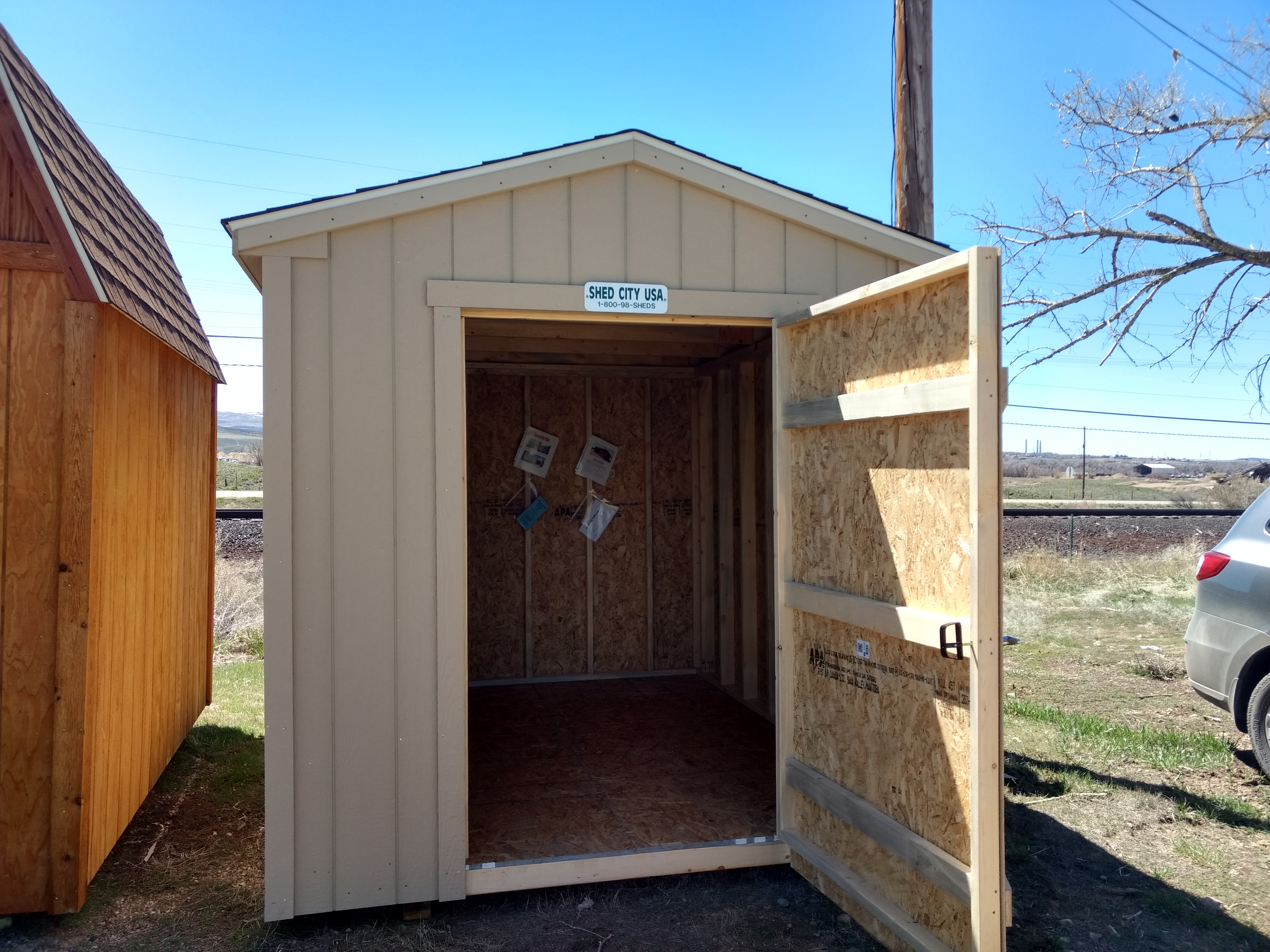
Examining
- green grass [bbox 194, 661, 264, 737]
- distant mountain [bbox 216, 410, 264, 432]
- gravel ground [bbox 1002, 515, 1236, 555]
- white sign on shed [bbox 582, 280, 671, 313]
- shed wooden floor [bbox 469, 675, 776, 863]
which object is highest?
distant mountain [bbox 216, 410, 264, 432]

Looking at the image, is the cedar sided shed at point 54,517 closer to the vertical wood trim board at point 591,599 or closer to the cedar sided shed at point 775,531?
the cedar sided shed at point 775,531

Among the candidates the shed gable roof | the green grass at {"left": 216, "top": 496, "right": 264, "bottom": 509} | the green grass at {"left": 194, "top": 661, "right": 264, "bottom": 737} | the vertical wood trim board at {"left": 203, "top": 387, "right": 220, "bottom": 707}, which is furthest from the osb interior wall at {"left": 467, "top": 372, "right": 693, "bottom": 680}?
the green grass at {"left": 216, "top": 496, "right": 264, "bottom": 509}

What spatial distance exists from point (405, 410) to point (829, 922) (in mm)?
2591

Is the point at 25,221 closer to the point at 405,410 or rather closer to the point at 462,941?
the point at 405,410

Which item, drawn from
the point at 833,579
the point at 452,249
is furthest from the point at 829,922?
the point at 452,249

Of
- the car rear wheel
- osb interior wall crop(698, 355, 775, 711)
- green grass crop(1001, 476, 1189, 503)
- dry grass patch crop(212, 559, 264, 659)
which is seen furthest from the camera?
green grass crop(1001, 476, 1189, 503)

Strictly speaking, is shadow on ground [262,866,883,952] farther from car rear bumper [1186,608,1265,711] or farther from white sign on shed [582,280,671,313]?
car rear bumper [1186,608,1265,711]

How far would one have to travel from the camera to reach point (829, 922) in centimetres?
353

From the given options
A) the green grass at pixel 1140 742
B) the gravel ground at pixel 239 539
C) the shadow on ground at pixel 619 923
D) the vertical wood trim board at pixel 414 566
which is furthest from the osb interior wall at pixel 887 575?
the gravel ground at pixel 239 539

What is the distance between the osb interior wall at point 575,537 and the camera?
23.6ft

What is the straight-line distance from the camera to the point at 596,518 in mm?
7312

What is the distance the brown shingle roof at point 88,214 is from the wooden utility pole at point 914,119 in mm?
4227

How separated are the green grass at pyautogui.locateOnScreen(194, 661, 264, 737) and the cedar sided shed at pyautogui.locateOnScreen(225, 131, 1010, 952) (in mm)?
2443

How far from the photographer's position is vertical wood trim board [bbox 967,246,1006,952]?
2727mm
